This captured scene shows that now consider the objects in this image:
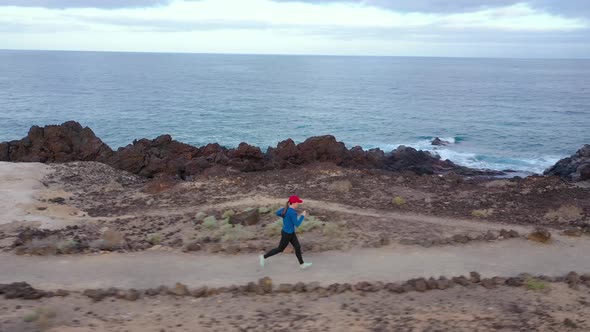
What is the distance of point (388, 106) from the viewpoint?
73.9m

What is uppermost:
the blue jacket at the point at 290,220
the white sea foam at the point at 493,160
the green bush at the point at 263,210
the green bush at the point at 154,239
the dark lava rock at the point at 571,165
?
the blue jacket at the point at 290,220

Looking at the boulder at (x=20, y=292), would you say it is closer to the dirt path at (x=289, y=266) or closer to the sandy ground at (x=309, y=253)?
the sandy ground at (x=309, y=253)

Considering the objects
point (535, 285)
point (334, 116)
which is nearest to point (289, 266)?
point (535, 285)

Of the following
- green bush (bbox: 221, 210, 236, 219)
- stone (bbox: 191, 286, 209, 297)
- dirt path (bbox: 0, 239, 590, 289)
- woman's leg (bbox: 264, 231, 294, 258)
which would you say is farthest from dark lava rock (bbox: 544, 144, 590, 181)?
stone (bbox: 191, 286, 209, 297)

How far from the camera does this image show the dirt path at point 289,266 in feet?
36.8

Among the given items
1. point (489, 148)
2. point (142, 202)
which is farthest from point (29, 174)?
point (489, 148)

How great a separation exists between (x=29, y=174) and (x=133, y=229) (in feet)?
30.2

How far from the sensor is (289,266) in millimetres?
11859

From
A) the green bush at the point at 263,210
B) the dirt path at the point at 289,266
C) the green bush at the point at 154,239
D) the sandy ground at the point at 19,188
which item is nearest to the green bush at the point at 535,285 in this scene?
the dirt path at the point at 289,266

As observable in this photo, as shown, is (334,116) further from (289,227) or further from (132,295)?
(132,295)

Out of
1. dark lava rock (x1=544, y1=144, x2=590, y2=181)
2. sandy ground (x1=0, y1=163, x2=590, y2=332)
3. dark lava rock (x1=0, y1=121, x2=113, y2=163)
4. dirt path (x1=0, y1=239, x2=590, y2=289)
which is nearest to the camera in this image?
sandy ground (x1=0, y1=163, x2=590, y2=332)

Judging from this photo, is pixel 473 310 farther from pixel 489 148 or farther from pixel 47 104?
pixel 47 104

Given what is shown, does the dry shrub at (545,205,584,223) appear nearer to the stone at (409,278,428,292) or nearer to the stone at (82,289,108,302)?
the stone at (409,278,428,292)

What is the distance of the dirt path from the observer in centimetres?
1123
